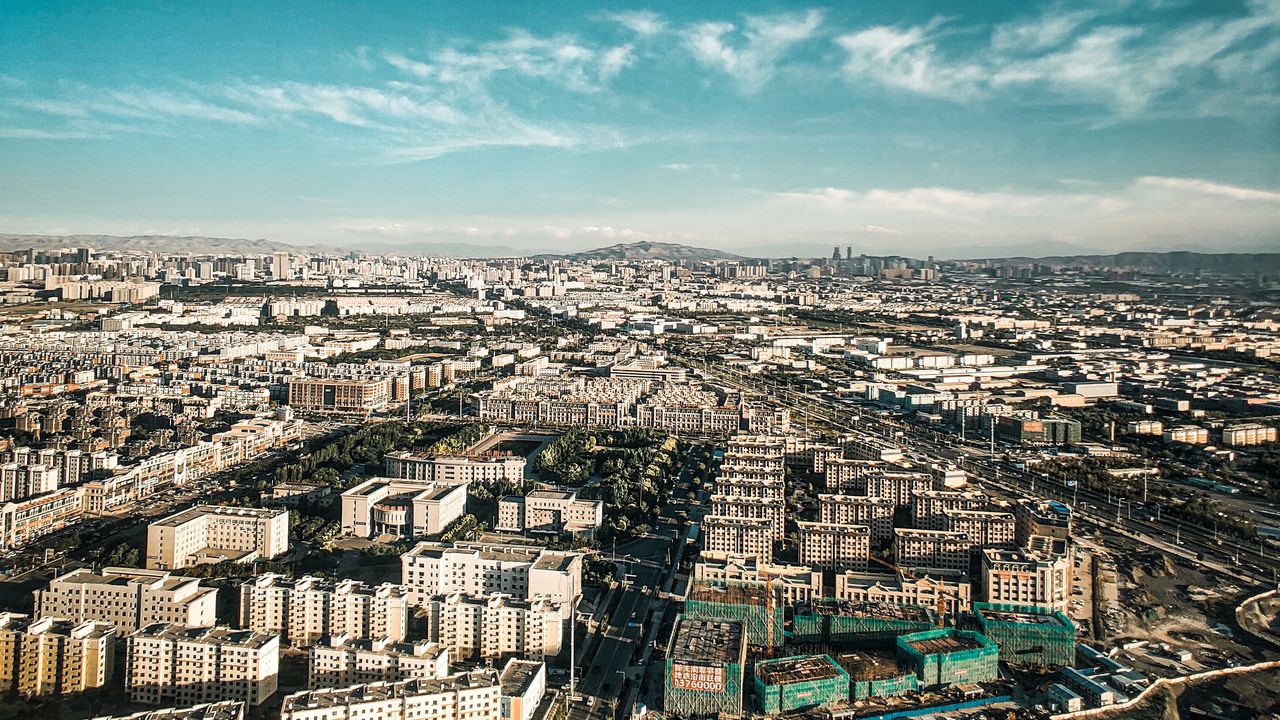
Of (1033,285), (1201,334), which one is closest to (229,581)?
(1201,334)

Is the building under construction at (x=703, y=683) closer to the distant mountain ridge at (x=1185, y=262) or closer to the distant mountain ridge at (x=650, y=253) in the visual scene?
the distant mountain ridge at (x=1185, y=262)

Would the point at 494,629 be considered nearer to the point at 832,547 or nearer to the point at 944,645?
the point at 944,645

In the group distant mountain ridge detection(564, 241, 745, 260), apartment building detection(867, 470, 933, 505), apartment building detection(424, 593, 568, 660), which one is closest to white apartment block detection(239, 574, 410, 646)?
apartment building detection(424, 593, 568, 660)

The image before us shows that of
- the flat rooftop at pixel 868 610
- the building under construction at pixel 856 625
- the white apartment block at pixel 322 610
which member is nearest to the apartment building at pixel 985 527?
the flat rooftop at pixel 868 610

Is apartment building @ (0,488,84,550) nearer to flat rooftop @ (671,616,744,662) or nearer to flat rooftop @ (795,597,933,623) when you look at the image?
flat rooftop @ (671,616,744,662)

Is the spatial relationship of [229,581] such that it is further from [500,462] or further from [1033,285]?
[1033,285]

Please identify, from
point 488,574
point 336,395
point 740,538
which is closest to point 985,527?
point 740,538
